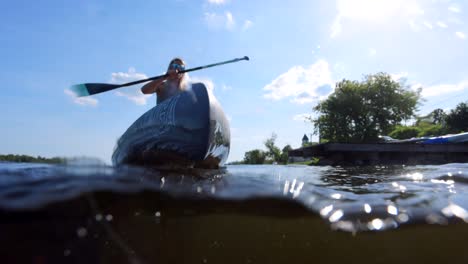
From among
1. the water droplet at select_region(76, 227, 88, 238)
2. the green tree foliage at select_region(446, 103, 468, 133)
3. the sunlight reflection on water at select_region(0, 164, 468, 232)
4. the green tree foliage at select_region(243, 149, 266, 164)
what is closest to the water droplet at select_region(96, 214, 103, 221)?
the sunlight reflection on water at select_region(0, 164, 468, 232)

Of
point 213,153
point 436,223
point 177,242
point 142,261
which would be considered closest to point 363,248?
point 436,223

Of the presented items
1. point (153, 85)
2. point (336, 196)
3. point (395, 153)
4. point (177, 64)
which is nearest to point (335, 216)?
point (336, 196)

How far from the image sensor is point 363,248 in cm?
253

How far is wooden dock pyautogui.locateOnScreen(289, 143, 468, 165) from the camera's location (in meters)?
17.5

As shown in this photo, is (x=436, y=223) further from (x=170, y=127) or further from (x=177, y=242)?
(x=170, y=127)

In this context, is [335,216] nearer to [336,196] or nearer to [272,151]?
[336,196]

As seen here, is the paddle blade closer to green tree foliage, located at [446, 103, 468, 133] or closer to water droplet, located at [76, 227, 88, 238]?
water droplet, located at [76, 227, 88, 238]

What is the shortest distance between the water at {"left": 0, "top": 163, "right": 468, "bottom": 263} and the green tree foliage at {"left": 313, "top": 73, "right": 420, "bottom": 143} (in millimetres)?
37930

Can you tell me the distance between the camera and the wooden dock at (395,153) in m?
17.5

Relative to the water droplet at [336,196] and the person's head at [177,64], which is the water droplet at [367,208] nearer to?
the water droplet at [336,196]

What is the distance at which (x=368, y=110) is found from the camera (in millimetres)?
38688

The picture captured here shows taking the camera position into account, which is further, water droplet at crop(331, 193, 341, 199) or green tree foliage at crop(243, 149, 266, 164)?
green tree foliage at crop(243, 149, 266, 164)

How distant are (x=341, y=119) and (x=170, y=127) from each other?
36.4 meters

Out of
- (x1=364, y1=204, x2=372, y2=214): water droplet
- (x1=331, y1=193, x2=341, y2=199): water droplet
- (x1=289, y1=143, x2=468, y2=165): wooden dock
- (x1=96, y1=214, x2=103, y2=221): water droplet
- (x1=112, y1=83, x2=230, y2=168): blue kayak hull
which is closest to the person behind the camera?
(x1=96, y1=214, x2=103, y2=221): water droplet
